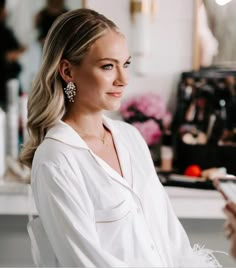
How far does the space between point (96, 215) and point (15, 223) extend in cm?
111

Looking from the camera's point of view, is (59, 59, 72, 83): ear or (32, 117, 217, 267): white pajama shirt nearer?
(32, 117, 217, 267): white pajama shirt

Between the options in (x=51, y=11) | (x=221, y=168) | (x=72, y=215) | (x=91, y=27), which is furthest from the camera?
(x=51, y=11)

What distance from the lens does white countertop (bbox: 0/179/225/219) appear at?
199cm

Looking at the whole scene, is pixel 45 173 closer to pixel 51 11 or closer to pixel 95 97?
pixel 95 97

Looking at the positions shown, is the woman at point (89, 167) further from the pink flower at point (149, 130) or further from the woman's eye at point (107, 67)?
the pink flower at point (149, 130)

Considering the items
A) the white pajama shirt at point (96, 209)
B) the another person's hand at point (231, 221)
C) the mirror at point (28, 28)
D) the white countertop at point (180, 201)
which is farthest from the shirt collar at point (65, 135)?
the mirror at point (28, 28)

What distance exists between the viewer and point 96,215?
4.23 ft

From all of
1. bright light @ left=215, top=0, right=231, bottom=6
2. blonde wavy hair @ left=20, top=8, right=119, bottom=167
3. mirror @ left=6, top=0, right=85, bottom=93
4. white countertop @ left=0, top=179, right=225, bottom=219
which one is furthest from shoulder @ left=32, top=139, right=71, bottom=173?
bright light @ left=215, top=0, right=231, bottom=6

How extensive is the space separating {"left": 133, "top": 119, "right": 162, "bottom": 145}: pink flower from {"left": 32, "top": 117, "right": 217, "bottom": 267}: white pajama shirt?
75cm

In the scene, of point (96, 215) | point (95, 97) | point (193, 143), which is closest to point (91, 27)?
point (95, 97)

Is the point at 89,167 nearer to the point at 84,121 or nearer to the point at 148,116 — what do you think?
the point at 84,121

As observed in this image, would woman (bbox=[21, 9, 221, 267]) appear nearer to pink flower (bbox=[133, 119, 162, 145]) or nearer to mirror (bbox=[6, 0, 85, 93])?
pink flower (bbox=[133, 119, 162, 145])

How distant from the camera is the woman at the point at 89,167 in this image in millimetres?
1228

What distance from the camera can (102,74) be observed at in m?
1.34
